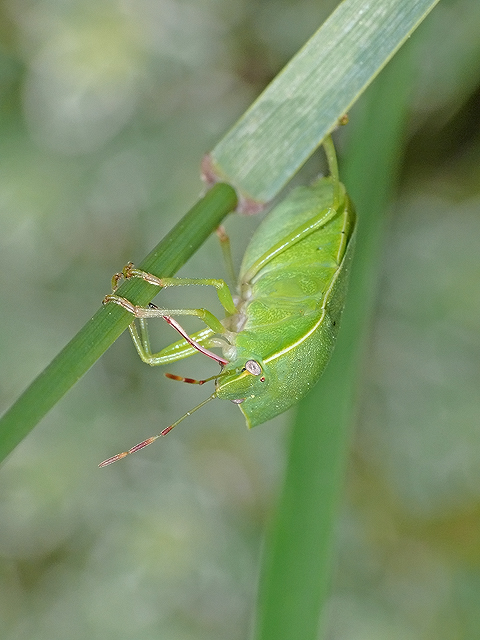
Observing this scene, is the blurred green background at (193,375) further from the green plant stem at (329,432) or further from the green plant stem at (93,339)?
the green plant stem at (93,339)

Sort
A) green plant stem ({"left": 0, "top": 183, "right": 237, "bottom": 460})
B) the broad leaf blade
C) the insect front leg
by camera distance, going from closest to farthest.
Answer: green plant stem ({"left": 0, "top": 183, "right": 237, "bottom": 460}) < the insect front leg < the broad leaf blade

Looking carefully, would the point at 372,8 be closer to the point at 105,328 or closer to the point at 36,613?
the point at 105,328

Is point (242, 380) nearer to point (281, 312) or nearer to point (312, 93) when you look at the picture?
point (281, 312)

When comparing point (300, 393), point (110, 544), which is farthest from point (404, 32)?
point (110, 544)

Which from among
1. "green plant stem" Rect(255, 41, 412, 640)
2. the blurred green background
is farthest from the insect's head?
the blurred green background

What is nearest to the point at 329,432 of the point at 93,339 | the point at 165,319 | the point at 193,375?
the point at 165,319

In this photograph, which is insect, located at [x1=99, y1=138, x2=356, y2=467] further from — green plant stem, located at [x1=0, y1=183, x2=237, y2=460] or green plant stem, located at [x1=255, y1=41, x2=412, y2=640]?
green plant stem, located at [x1=255, y1=41, x2=412, y2=640]

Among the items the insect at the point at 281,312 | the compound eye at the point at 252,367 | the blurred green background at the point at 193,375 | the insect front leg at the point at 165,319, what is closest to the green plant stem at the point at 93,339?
the insect front leg at the point at 165,319
